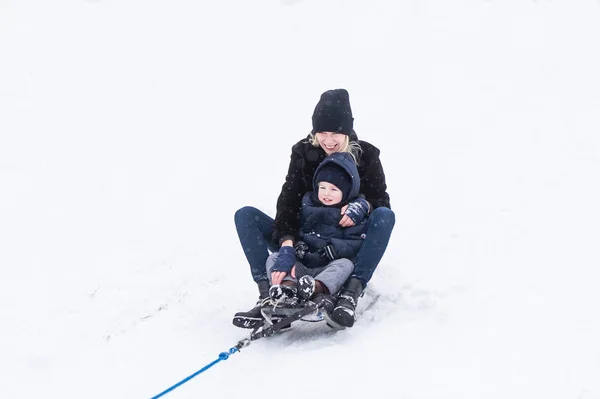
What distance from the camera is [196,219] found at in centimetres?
792

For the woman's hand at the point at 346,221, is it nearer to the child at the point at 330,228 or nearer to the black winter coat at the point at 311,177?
the child at the point at 330,228

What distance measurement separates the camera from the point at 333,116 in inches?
183

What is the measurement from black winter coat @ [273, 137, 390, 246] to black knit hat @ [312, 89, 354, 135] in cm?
22

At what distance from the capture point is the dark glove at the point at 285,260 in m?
4.24

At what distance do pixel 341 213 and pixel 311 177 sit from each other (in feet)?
1.61

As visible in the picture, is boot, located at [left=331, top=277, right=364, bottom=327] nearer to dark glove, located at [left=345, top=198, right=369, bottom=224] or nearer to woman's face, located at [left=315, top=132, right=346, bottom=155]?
dark glove, located at [left=345, top=198, right=369, bottom=224]

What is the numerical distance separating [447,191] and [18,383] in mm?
4916

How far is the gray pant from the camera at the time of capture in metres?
4.24

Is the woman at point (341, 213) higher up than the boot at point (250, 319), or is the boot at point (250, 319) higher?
the woman at point (341, 213)

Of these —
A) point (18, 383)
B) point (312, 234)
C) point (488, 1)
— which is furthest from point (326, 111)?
point (488, 1)

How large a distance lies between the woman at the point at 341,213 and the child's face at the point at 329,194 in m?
0.11

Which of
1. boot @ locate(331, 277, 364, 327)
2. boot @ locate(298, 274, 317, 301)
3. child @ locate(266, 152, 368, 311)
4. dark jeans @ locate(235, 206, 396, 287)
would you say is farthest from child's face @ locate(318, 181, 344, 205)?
boot @ locate(298, 274, 317, 301)

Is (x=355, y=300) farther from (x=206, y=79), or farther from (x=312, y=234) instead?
(x=206, y=79)

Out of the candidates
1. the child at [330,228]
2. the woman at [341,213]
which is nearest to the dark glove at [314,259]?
the child at [330,228]
